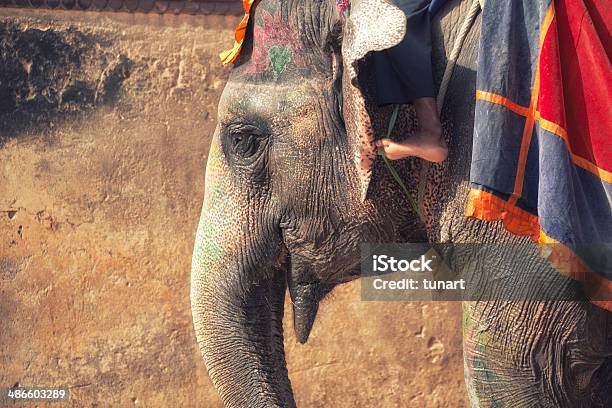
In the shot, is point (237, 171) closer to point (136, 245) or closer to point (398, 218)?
point (398, 218)

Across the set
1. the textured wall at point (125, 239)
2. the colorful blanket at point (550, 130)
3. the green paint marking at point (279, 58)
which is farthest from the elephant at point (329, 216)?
the textured wall at point (125, 239)

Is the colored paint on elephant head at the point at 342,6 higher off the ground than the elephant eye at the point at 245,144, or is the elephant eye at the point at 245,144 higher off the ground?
the colored paint on elephant head at the point at 342,6

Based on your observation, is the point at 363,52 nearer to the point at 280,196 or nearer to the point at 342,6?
the point at 342,6

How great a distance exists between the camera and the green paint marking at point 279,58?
2.68 metres

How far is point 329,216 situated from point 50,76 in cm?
191

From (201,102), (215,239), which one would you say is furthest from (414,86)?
(201,102)

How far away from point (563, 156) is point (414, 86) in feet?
1.23

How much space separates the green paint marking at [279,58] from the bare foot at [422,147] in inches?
12.0

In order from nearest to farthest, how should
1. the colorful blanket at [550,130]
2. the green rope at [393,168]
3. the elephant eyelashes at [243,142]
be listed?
the colorful blanket at [550,130] → the green rope at [393,168] → the elephant eyelashes at [243,142]

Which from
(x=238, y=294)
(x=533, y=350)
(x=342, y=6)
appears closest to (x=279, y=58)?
(x=342, y=6)

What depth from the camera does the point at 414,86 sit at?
254cm

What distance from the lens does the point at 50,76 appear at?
4.30 metres

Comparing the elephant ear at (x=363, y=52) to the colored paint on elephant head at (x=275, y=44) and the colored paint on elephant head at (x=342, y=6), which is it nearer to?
the colored paint on elephant head at (x=342, y=6)

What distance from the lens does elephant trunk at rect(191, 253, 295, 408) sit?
2836 mm
